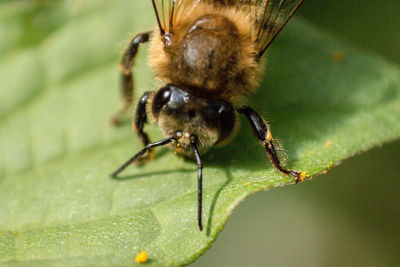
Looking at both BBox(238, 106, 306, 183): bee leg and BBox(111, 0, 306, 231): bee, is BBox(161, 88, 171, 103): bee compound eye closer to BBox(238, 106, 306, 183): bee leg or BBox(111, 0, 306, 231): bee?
BBox(111, 0, 306, 231): bee

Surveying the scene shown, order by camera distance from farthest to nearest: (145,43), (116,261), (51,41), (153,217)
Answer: (51,41)
(145,43)
(153,217)
(116,261)

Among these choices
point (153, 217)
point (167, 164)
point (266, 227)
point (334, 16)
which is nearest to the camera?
point (153, 217)

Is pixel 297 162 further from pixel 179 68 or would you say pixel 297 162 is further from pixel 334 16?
pixel 334 16

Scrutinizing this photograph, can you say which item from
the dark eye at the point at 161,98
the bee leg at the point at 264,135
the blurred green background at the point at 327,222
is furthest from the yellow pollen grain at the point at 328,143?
the blurred green background at the point at 327,222

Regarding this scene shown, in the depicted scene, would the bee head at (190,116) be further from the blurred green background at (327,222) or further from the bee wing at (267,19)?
the blurred green background at (327,222)

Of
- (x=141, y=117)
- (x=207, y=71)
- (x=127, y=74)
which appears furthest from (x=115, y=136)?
(x=207, y=71)

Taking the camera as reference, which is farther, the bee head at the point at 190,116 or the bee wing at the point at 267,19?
the bee wing at the point at 267,19

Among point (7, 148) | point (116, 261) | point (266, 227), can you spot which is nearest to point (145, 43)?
point (7, 148)
